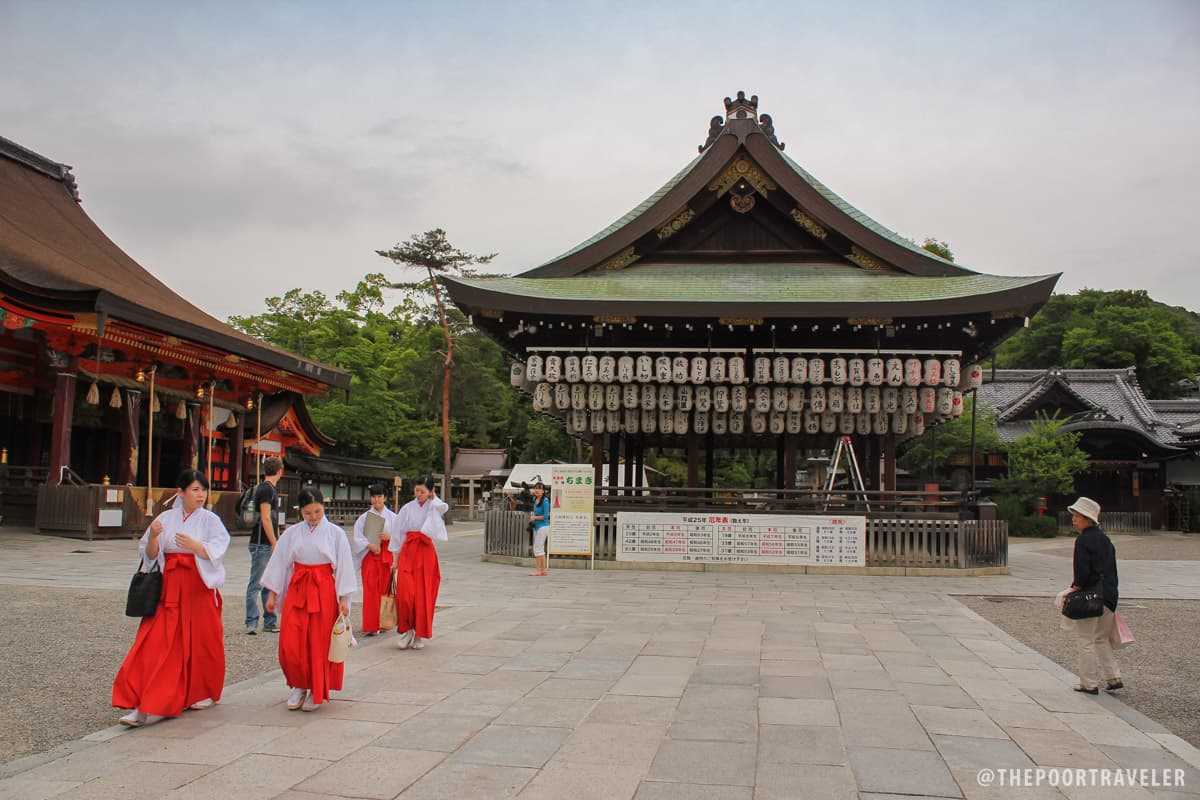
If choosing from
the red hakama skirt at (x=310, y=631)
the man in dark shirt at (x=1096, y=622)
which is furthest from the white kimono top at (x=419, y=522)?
the man in dark shirt at (x=1096, y=622)

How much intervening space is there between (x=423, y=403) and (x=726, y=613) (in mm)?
32116

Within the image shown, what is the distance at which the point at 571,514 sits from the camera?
1622 centimetres

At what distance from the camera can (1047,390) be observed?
125 ft

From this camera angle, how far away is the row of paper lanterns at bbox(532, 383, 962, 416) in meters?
17.5

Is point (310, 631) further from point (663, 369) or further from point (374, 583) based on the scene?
point (663, 369)

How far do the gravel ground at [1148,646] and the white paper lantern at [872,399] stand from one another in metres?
4.93

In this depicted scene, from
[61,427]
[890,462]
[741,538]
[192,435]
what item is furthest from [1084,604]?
[192,435]

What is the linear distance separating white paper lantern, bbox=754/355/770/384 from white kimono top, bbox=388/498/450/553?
33.0ft

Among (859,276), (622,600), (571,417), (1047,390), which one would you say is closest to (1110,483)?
(1047,390)

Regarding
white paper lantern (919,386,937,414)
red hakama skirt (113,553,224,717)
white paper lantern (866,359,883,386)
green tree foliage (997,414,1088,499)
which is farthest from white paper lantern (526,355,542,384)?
green tree foliage (997,414,1088,499)

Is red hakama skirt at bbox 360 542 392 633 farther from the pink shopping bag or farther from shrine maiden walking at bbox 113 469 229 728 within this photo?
the pink shopping bag

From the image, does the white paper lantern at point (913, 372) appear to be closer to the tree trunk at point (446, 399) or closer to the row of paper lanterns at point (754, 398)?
the row of paper lanterns at point (754, 398)

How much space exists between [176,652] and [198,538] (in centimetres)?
75

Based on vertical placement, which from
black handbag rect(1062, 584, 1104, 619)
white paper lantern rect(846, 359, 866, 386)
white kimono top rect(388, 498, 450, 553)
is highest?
white paper lantern rect(846, 359, 866, 386)
